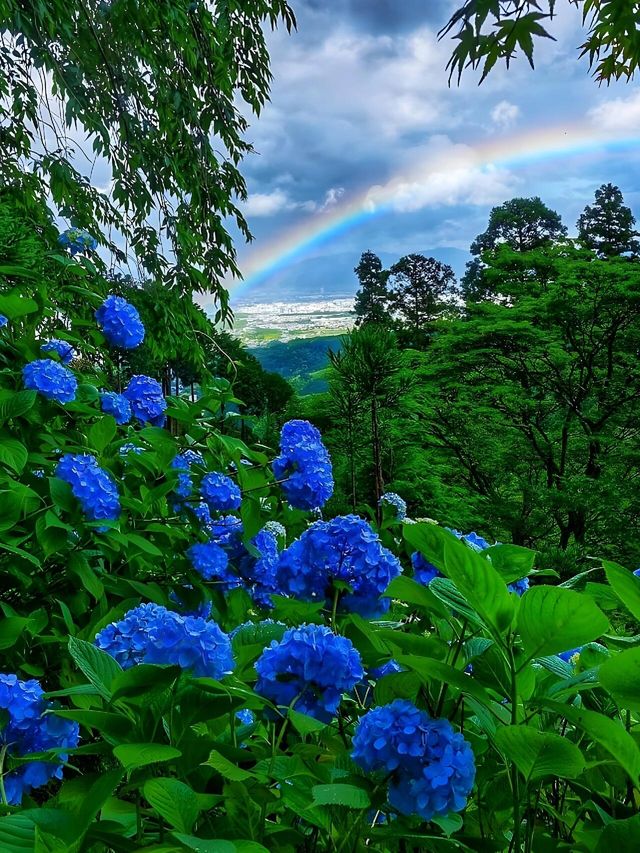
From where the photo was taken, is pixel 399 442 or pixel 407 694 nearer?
pixel 407 694

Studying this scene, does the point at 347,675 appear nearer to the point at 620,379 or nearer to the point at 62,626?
the point at 62,626

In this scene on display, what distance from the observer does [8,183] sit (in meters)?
2.82

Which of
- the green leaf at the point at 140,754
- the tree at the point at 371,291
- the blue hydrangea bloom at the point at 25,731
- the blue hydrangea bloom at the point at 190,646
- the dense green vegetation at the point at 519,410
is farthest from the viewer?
the tree at the point at 371,291

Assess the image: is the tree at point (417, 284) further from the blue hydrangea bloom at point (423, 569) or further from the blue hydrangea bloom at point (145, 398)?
the blue hydrangea bloom at point (423, 569)

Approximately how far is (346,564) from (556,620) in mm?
305

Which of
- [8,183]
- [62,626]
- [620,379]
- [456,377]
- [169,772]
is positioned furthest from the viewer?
[456,377]

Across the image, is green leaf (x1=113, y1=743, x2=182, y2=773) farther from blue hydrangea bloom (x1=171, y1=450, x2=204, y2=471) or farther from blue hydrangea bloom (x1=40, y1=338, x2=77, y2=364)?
blue hydrangea bloom (x1=40, y1=338, x2=77, y2=364)

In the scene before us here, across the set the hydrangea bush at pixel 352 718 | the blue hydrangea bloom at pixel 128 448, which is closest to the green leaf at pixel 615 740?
the hydrangea bush at pixel 352 718

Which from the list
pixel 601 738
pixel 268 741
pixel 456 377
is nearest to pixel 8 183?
pixel 268 741

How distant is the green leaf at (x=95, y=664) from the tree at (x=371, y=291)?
40.5 feet

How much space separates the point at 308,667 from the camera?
0.50m

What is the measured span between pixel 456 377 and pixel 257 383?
6.91m

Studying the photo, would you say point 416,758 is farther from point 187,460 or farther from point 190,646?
point 187,460

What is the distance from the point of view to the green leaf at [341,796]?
13.7 inches
